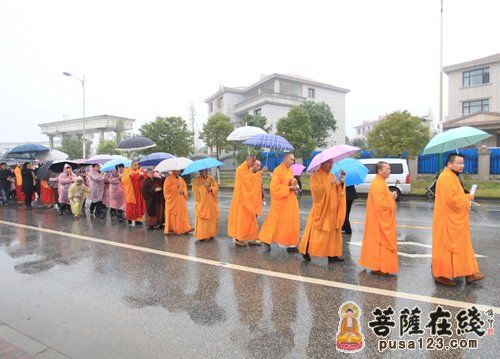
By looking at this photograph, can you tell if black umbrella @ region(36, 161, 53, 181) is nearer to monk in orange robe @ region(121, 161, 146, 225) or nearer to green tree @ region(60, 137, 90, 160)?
monk in orange robe @ region(121, 161, 146, 225)

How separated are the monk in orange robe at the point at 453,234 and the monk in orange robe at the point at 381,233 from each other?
1.74 feet

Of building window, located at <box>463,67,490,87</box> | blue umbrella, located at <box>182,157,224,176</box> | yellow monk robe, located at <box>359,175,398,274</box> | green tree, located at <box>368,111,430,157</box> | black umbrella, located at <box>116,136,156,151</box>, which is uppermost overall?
building window, located at <box>463,67,490,87</box>

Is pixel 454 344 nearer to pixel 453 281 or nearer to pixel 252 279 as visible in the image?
pixel 453 281

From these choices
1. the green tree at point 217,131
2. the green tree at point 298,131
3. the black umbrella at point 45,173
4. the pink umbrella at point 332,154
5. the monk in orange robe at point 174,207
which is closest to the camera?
the pink umbrella at point 332,154

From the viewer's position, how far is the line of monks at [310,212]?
15.0 ft

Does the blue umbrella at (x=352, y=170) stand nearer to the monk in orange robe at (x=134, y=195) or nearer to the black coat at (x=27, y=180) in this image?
the monk in orange robe at (x=134, y=195)

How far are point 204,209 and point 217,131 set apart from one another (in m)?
21.1

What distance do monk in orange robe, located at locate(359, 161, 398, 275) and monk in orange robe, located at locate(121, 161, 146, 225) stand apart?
6502 millimetres

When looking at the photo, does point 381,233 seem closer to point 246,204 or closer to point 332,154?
point 332,154

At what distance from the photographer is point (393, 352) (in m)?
3.09

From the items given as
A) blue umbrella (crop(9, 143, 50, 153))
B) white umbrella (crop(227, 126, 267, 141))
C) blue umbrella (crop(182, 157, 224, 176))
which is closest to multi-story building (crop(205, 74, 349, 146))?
blue umbrella (crop(9, 143, 50, 153))

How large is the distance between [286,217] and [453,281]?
108 inches

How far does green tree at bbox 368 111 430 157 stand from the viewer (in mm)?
20422

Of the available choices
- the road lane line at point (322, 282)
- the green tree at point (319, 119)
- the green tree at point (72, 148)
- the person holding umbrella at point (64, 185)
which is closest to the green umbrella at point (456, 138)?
the road lane line at point (322, 282)
